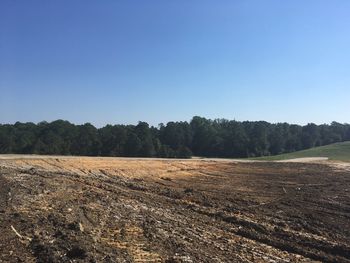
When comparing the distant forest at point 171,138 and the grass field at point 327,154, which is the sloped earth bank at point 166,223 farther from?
Result: the grass field at point 327,154

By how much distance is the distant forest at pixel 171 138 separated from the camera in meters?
69.2

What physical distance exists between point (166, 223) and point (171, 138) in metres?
73.5

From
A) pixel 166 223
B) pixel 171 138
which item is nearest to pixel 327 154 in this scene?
pixel 171 138

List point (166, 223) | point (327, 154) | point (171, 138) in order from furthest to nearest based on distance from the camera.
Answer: point (171, 138) → point (327, 154) → point (166, 223)

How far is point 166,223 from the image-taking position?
612 inches

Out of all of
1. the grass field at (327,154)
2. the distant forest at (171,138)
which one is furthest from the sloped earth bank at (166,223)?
the grass field at (327,154)

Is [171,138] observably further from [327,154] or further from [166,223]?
[166,223]

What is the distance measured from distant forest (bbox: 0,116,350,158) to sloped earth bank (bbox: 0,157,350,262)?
135 ft

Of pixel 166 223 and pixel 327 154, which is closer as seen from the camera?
pixel 166 223

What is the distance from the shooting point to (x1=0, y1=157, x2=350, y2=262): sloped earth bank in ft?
37.1

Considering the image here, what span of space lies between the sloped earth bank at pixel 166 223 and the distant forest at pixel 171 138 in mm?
41059

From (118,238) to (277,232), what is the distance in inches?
214

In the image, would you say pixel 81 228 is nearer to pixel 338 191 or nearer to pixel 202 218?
pixel 202 218

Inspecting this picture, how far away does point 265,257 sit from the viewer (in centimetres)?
1219
